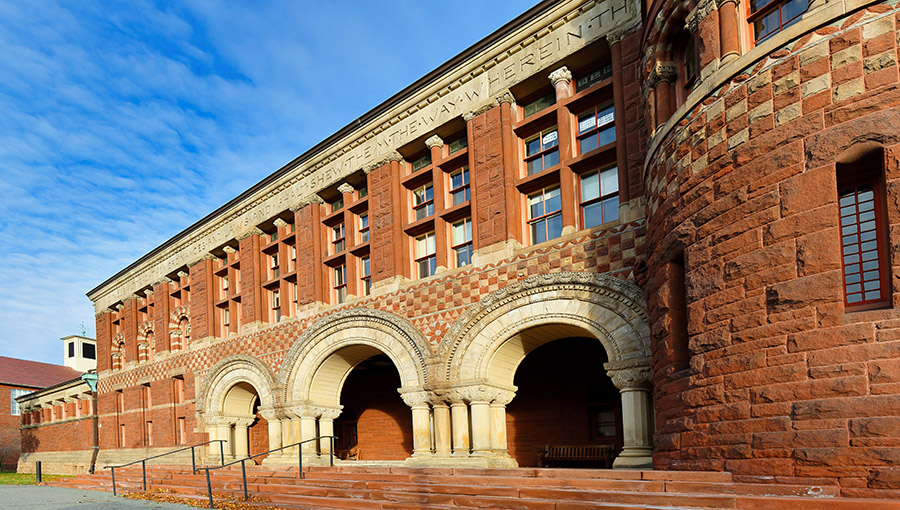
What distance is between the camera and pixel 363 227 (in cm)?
1675

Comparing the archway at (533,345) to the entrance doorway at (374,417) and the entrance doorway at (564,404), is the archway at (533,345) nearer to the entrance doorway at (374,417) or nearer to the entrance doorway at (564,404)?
the entrance doorway at (564,404)

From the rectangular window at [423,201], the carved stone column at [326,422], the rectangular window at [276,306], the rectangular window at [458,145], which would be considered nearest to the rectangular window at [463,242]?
the rectangular window at [423,201]

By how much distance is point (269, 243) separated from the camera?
19500mm

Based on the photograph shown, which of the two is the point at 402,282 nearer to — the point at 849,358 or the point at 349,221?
the point at 349,221

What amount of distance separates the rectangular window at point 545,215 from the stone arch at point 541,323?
3.97 ft

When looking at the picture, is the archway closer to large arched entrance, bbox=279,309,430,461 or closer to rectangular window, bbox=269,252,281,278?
large arched entrance, bbox=279,309,430,461

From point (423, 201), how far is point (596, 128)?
15.5ft

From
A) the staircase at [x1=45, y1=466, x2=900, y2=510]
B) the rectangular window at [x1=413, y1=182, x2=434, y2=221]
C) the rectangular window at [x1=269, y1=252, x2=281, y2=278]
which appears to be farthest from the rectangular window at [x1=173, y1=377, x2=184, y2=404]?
the rectangular window at [x1=413, y1=182, x2=434, y2=221]

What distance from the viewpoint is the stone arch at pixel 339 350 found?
14080mm

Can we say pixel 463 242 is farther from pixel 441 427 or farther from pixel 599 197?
pixel 441 427

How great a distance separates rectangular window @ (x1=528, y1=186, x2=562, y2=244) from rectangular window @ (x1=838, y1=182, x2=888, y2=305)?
6.03 metres

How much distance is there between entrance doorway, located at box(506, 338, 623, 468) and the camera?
14.2 metres

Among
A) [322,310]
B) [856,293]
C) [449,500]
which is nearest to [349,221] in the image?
[322,310]

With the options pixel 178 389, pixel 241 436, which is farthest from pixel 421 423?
pixel 178 389
